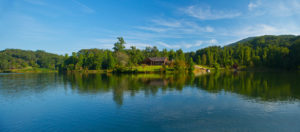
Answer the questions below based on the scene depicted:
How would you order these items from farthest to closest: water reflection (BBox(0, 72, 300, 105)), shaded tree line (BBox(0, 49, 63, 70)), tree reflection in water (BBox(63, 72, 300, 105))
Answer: shaded tree line (BBox(0, 49, 63, 70))
water reflection (BBox(0, 72, 300, 105))
tree reflection in water (BBox(63, 72, 300, 105))

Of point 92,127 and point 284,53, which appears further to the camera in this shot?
point 284,53

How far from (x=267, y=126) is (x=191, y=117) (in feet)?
18.7

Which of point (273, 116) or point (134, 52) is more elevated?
point (134, 52)

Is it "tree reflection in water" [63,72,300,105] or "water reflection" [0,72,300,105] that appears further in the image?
"water reflection" [0,72,300,105]

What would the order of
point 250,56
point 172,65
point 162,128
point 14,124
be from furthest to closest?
point 250,56 < point 172,65 < point 14,124 < point 162,128

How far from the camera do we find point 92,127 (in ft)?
41.7

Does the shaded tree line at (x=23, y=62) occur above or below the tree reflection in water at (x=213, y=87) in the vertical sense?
above

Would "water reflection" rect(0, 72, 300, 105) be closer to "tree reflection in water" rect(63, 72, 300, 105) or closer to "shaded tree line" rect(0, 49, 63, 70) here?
"tree reflection in water" rect(63, 72, 300, 105)

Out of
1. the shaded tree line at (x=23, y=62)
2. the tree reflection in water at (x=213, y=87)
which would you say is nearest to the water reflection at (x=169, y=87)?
the tree reflection in water at (x=213, y=87)

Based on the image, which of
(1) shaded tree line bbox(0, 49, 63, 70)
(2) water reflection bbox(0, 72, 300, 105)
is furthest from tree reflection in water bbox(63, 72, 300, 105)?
(1) shaded tree line bbox(0, 49, 63, 70)

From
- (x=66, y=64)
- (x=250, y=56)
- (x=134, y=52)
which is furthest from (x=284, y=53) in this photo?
(x=66, y=64)

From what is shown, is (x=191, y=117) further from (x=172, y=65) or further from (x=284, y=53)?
(x=284, y=53)

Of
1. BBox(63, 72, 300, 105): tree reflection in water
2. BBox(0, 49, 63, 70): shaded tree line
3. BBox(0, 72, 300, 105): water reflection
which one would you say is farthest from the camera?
BBox(0, 49, 63, 70): shaded tree line

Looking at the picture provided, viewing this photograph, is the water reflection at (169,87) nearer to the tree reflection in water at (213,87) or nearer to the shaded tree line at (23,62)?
the tree reflection in water at (213,87)
